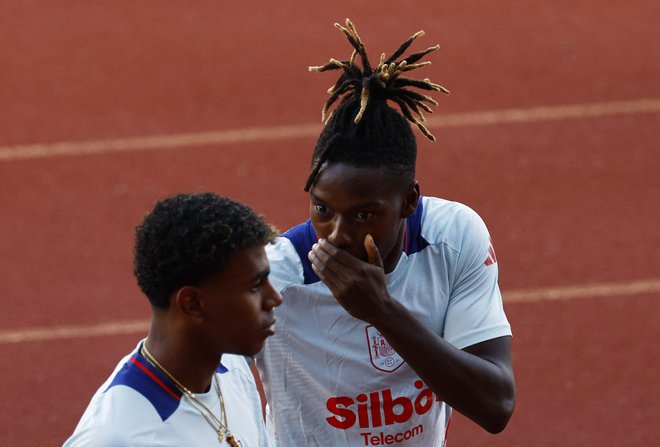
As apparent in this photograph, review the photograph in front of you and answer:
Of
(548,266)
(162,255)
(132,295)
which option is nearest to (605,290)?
(548,266)

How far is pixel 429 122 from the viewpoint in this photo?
866 cm

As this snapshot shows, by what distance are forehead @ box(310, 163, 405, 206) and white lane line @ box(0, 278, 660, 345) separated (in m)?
3.84

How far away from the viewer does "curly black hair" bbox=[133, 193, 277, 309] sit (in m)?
2.55

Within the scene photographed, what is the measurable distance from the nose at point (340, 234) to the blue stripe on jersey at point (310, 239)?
11.1 inches

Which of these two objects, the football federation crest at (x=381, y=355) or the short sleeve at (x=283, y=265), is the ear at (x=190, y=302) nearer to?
the short sleeve at (x=283, y=265)

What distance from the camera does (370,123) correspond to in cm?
311

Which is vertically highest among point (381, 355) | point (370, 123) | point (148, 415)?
point (370, 123)

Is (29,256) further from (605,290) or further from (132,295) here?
(605,290)

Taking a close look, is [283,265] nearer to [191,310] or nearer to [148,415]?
[191,310]

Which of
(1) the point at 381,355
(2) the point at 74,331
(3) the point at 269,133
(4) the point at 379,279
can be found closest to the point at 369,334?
(1) the point at 381,355

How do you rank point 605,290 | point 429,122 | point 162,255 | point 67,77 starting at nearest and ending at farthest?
point 162,255, point 605,290, point 429,122, point 67,77

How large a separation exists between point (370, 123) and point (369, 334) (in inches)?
24.3

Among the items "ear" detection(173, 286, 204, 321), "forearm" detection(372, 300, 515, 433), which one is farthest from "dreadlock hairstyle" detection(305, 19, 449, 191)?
"ear" detection(173, 286, 204, 321)

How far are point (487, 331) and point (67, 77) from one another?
22.6 feet
